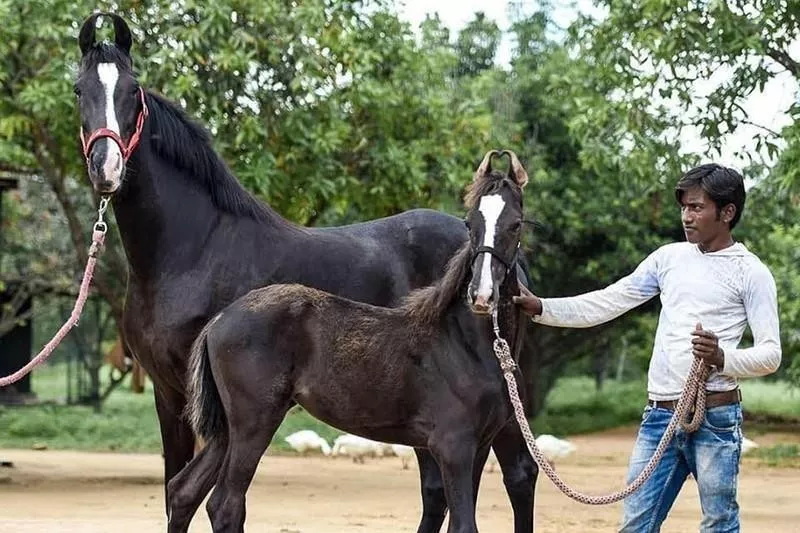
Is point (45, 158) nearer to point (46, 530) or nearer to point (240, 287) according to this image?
point (46, 530)

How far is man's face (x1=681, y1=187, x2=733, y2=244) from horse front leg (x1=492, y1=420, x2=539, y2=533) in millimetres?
1744

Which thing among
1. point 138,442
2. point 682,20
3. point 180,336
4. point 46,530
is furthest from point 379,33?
point 138,442

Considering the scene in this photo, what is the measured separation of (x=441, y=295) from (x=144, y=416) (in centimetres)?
1785

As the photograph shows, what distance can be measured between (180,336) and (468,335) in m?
1.47

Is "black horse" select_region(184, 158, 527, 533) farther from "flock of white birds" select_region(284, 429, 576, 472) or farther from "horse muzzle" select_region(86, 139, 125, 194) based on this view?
"flock of white birds" select_region(284, 429, 576, 472)

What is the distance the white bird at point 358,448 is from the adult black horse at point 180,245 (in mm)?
10177

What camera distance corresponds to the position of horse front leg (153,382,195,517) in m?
6.53

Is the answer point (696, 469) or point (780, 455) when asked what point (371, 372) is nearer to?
point (696, 469)

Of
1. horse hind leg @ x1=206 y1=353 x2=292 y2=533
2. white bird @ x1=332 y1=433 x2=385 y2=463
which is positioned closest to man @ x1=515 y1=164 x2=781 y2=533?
horse hind leg @ x1=206 y1=353 x2=292 y2=533

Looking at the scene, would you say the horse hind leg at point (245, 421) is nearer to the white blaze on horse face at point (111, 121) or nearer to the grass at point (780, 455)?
the white blaze on horse face at point (111, 121)

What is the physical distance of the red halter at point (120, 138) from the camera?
6.00 metres

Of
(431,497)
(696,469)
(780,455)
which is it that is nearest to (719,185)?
(696,469)

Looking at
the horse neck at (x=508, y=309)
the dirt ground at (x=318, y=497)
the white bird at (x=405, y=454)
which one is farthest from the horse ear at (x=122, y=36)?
the white bird at (x=405, y=454)

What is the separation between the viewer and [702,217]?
16.0ft
